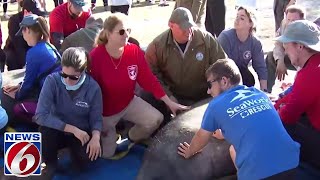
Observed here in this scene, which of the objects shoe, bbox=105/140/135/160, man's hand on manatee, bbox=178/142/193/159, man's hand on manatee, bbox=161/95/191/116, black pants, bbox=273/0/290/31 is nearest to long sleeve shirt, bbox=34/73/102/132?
shoe, bbox=105/140/135/160

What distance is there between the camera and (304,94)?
360 cm

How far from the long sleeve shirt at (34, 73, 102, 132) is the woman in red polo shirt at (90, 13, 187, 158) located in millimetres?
192

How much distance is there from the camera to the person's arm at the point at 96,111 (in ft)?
13.5

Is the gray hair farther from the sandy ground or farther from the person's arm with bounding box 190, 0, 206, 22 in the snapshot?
the sandy ground

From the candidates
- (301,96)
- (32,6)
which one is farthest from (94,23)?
(301,96)

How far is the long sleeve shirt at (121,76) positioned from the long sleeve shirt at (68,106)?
16 centimetres

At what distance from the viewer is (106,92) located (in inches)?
171

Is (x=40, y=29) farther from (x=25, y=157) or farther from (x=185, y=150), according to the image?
(x=185, y=150)

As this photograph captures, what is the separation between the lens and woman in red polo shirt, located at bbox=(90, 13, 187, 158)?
13.8ft

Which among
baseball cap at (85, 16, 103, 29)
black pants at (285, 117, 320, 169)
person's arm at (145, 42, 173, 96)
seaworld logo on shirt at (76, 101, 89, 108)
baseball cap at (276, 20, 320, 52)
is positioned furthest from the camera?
baseball cap at (85, 16, 103, 29)

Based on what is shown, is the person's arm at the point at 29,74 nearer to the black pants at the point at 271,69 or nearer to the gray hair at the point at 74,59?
the gray hair at the point at 74,59

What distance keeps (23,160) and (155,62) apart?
1482 millimetres

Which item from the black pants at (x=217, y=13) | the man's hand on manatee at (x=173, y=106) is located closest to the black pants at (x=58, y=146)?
the man's hand on manatee at (x=173, y=106)

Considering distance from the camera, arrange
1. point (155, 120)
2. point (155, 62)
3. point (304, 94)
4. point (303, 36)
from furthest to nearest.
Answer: point (155, 62), point (155, 120), point (303, 36), point (304, 94)
